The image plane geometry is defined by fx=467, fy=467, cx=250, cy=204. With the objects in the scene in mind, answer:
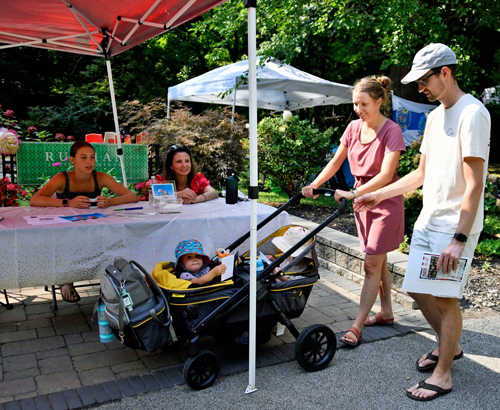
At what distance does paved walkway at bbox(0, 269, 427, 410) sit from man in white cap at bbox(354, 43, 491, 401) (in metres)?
0.92

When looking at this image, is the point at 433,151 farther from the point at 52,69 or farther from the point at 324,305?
the point at 52,69

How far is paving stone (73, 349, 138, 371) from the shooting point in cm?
321

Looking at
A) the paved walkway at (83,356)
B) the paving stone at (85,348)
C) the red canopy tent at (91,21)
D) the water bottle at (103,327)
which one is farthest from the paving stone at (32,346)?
the red canopy tent at (91,21)

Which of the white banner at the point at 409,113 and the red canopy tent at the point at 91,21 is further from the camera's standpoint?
the white banner at the point at 409,113

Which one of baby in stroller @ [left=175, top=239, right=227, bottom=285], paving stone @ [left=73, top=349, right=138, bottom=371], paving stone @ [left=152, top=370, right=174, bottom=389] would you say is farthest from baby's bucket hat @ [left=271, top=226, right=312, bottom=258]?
paving stone @ [left=73, top=349, right=138, bottom=371]

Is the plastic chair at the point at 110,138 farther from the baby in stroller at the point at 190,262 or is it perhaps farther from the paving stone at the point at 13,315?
the baby in stroller at the point at 190,262

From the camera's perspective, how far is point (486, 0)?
7957 mm

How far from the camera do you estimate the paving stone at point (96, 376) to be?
300 cm

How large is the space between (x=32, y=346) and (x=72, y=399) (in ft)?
2.92

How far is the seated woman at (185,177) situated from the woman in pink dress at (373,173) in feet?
4.48

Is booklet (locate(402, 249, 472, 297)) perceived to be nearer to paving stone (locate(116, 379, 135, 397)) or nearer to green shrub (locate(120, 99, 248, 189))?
paving stone (locate(116, 379, 135, 397))

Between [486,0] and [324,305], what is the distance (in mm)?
6553

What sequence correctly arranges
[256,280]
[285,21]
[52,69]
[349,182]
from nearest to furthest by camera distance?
1. [256,280]
2. [285,21]
3. [349,182]
4. [52,69]

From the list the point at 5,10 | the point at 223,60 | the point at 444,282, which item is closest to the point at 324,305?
the point at 444,282
